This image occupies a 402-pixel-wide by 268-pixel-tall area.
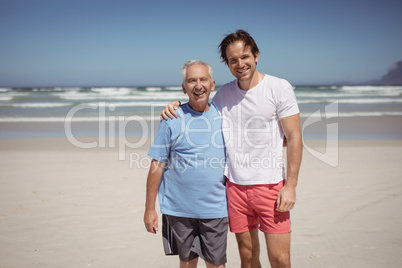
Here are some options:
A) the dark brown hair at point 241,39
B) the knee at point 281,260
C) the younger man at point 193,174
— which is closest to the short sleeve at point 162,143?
the younger man at point 193,174

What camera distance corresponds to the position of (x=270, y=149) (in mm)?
2533

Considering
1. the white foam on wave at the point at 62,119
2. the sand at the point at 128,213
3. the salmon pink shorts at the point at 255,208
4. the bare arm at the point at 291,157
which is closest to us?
the bare arm at the point at 291,157

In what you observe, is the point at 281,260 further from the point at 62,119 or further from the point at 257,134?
the point at 62,119

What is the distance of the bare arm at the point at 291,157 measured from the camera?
7.89 feet

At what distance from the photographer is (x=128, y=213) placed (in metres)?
4.83

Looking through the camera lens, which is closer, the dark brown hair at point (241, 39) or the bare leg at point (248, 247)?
the dark brown hair at point (241, 39)

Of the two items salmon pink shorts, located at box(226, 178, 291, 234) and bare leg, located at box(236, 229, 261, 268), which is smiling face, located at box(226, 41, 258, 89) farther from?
bare leg, located at box(236, 229, 261, 268)

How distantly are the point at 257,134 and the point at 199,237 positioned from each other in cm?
98

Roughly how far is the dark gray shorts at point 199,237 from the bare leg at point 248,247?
0.18 meters

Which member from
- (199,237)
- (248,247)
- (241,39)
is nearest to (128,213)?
(199,237)

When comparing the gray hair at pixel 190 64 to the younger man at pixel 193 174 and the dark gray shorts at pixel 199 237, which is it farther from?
the dark gray shorts at pixel 199 237

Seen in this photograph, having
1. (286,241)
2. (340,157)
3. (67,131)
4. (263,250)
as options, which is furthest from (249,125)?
(67,131)

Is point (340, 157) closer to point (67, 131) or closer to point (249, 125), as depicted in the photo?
point (249, 125)

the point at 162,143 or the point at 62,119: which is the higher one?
the point at 62,119
